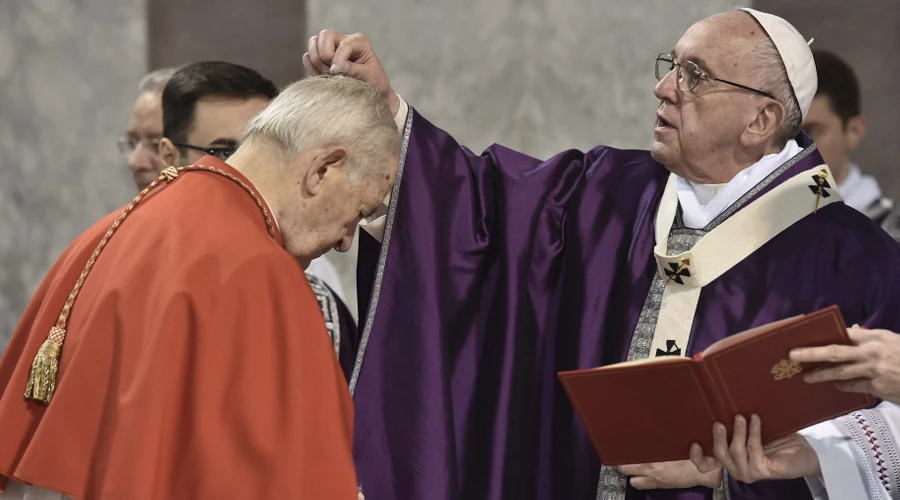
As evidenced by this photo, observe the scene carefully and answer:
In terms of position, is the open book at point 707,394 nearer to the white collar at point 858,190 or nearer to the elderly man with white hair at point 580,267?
the elderly man with white hair at point 580,267

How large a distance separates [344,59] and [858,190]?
308cm

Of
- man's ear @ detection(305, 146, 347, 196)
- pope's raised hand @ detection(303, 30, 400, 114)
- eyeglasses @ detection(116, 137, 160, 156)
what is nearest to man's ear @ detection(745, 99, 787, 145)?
pope's raised hand @ detection(303, 30, 400, 114)

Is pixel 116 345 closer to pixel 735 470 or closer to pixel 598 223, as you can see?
pixel 735 470

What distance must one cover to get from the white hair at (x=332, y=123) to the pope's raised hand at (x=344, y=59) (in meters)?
0.52

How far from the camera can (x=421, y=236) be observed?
3578 millimetres

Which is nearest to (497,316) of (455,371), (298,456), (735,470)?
(455,371)

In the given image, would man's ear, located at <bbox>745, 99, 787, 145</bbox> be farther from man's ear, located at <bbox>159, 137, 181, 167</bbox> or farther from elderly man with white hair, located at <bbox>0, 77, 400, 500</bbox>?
man's ear, located at <bbox>159, 137, 181, 167</bbox>

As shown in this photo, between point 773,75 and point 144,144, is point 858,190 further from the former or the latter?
point 144,144

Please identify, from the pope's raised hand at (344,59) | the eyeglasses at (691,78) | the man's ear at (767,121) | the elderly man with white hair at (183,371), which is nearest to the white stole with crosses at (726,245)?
the man's ear at (767,121)

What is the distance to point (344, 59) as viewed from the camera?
3.44m

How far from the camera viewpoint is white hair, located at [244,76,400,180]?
2732mm

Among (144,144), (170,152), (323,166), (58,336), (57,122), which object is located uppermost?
(57,122)

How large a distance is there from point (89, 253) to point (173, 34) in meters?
3.94

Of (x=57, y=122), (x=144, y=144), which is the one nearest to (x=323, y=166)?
(x=144, y=144)
